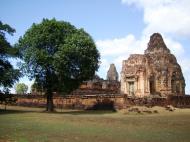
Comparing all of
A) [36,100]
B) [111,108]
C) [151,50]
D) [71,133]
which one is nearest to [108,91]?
[151,50]

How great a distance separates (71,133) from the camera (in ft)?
59.7

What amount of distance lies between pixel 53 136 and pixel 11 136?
6.06 feet

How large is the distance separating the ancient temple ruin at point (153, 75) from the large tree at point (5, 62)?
2211cm

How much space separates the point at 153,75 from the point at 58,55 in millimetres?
23258

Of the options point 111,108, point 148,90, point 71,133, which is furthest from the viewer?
point 148,90

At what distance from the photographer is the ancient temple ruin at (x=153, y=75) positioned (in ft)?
181

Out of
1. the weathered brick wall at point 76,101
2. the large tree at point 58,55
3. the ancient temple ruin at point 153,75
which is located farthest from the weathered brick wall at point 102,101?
the ancient temple ruin at point 153,75

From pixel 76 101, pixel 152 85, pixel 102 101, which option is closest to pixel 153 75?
pixel 152 85

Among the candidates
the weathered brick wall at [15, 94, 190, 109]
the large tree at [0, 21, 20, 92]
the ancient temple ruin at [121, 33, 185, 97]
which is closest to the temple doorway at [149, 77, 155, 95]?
the ancient temple ruin at [121, 33, 185, 97]

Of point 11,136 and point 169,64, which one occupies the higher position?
point 169,64

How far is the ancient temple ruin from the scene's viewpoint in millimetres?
55141

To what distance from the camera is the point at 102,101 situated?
1774 inches

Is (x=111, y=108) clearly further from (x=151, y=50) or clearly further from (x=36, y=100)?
(x=151, y=50)

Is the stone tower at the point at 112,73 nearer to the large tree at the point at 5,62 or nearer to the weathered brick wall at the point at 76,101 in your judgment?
the weathered brick wall at the point at 76,101
